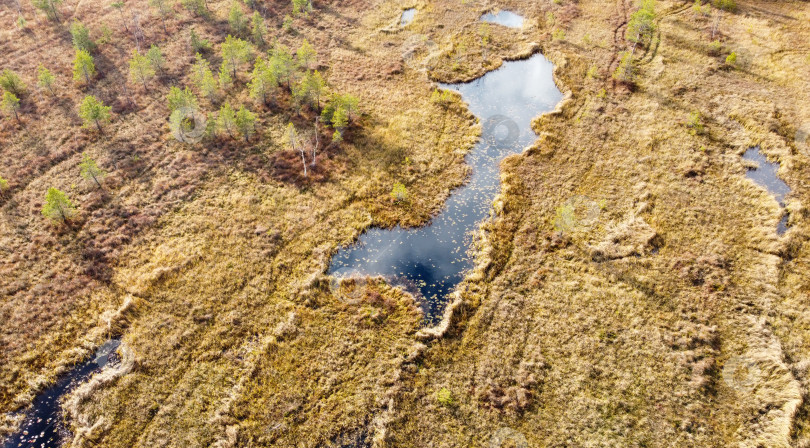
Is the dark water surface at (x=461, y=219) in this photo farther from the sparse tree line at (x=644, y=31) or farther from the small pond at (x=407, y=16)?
the small pond at (x=407, y=16)

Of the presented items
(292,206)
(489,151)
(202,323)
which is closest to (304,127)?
(292,206)

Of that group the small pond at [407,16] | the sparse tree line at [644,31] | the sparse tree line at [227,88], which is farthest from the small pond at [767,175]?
the small pond at [407,16]

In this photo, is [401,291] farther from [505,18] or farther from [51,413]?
[505,18]

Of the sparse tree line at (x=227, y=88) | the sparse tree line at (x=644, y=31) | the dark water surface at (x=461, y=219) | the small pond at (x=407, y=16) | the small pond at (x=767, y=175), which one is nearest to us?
the dark water surface at (x=461, y=219)

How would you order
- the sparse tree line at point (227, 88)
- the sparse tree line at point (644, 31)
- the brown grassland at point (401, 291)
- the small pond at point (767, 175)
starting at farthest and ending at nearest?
the sparse tree line at point (644, 31) < the sparse tree line at point (227, 88) < the small pond at point (767, 175) < the brown grassland at point (401, 291)

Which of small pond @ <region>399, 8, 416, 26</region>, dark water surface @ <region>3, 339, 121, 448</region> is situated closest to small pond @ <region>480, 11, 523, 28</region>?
small pond @ <region>399, 8, 416, 26</region>

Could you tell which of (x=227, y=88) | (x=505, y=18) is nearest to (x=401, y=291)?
(x=227, y=88)

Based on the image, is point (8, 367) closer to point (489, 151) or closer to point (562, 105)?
point (489, 151)
